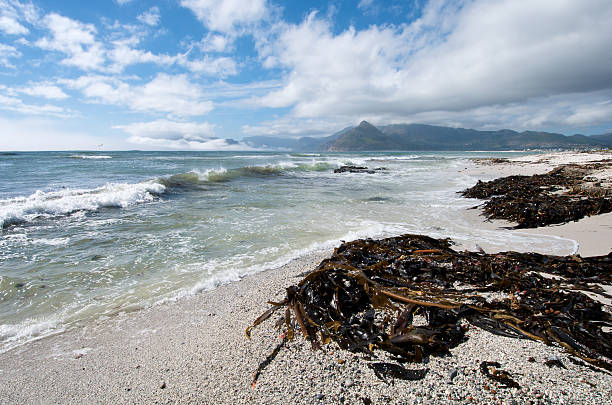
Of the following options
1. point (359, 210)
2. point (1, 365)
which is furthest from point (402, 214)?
point (1, 365)

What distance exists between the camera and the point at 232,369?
234 centimetres

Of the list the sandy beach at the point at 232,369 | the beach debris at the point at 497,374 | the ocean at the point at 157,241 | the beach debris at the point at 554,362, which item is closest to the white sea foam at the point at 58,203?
the ocean at the point at 157,241

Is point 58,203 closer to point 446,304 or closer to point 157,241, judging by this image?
point 157,241

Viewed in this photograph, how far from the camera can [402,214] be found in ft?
29.2

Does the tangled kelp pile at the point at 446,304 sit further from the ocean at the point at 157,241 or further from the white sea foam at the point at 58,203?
the white sea foam at the point at 58,203

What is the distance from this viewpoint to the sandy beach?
6.00 ft

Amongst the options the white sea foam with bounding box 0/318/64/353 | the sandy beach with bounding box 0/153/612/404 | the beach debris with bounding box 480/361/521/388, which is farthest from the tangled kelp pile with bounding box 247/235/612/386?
the white sea foam with bounding box 0/318/64/353

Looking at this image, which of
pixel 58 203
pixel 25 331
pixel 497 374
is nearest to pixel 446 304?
pixel 497 374

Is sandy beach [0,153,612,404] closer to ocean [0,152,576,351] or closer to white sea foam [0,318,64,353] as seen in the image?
white sea foam [0,318,64,353]

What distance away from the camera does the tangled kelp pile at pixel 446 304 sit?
2.27m

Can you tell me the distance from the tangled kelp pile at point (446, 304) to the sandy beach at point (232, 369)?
14 cm

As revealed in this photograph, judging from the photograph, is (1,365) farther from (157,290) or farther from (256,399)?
(256,399)

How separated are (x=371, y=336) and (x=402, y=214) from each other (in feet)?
23.0

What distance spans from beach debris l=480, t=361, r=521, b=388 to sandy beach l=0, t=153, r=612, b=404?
0.14 ft
